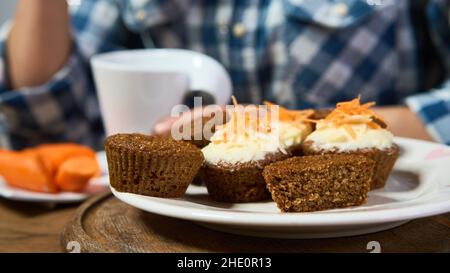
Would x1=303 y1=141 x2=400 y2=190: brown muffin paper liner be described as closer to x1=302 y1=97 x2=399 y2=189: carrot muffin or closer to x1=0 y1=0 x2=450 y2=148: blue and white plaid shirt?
x1=302 y1=97 x2=399 y2=189: carrot muffin

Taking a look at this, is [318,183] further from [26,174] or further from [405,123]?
[405,123]

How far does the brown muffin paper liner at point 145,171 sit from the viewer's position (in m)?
0.76

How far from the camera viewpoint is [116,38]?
180 centimetres

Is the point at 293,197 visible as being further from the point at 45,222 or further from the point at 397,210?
the point at 45,222

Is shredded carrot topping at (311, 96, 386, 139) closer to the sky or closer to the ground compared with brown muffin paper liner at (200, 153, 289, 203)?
closer to the sky

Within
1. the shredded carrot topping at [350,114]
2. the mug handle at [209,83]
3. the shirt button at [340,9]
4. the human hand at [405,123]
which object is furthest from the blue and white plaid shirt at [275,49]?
the shredded carrot topping at [350,114]

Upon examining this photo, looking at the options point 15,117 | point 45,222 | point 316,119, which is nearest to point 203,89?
point 316,119

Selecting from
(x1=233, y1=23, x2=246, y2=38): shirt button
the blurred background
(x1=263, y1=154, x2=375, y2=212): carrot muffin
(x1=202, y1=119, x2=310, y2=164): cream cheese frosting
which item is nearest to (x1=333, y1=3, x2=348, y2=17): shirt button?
(x1=233, y1=23, x2=246, y2=38): shirt button

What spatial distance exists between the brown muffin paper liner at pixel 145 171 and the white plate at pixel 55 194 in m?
0.27

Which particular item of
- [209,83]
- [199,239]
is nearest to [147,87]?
[209,83]

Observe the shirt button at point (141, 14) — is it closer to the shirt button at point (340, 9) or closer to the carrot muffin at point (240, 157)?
the shirt button at point (340, 9)

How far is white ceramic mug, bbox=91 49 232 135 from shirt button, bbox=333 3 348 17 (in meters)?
0.49

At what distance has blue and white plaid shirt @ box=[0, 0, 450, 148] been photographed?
153 cm
